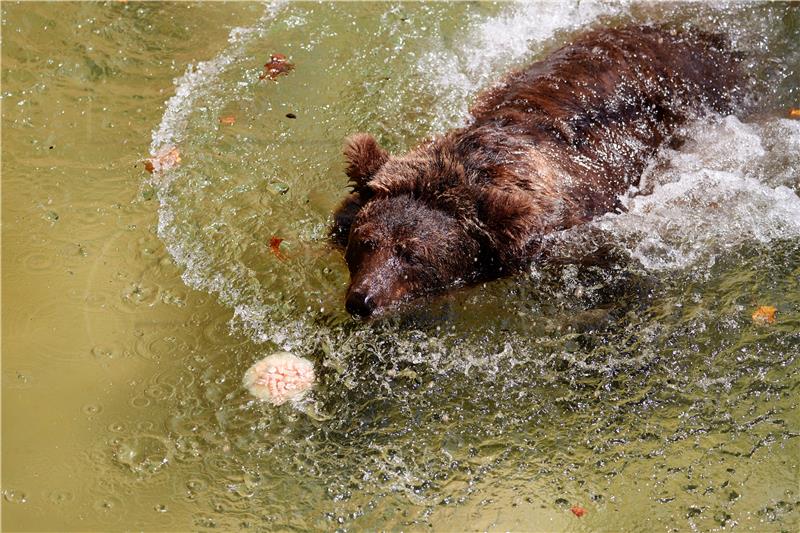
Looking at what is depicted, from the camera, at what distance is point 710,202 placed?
508 cm

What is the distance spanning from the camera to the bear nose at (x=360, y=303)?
4070 mm

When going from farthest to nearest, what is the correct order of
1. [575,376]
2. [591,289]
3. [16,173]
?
[16,173]
[591,289]
[575,376]

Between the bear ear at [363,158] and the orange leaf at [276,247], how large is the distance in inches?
25.5

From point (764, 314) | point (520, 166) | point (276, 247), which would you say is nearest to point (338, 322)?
point (276, 247)

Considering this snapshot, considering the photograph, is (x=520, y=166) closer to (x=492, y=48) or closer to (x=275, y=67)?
(x=492, y=48)

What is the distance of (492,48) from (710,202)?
2.32 meters

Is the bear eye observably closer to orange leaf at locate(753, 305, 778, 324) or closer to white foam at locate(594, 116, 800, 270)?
white foam at locate(594, 116, 800, 270)

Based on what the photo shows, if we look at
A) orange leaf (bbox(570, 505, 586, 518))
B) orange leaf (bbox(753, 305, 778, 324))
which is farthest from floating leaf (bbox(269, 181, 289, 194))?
orange leaf (bbox(753, 305, 778, 324))

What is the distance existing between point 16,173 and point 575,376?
402cm

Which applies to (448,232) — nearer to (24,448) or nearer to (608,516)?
(608,516)

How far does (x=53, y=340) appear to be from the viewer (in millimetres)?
4297

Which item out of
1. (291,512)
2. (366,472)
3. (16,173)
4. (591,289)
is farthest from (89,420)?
(591,289)

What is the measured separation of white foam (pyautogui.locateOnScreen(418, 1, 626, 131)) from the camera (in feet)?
19.6

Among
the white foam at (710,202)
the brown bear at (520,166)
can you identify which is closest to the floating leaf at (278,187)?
the brown bear at (520,166)
